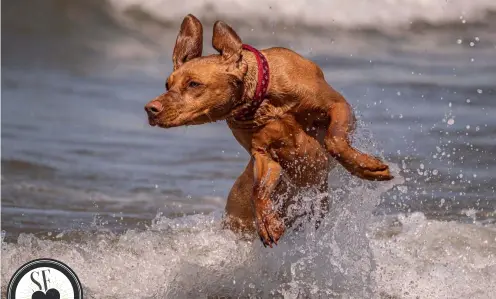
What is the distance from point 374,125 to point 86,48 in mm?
3862

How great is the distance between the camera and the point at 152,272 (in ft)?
17.4

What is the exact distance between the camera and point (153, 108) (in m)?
3.96

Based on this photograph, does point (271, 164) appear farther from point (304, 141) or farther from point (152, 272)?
point (152, 272)

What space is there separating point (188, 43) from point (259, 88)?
402 millimetres

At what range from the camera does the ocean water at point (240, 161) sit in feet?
16.8

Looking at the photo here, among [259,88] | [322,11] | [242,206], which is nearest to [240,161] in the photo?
[322,11]

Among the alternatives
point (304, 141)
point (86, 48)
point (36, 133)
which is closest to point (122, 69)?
point (86, 48)

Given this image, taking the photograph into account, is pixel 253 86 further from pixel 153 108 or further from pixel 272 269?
pixel 272 269

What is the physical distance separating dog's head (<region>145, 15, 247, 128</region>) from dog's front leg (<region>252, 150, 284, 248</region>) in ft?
1.13

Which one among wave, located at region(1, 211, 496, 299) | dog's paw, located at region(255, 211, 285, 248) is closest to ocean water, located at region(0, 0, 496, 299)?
wave, located at region(1, 211, 496, 299)

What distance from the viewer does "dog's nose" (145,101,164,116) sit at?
3.95 meters

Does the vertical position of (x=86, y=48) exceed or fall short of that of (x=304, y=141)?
it falls short

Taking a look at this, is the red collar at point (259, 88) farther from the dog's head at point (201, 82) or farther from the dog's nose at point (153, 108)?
the dog's nose at point (153, 108)

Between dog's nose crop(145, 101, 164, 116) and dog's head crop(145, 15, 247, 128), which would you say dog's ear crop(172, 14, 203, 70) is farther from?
dog's nose crop(145, 101, 164, 116)
